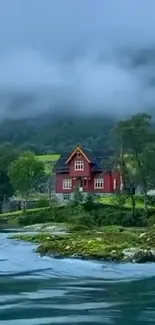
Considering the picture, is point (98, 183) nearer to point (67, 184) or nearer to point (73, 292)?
point (67, 184)

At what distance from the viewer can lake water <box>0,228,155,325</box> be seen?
30.9 feet

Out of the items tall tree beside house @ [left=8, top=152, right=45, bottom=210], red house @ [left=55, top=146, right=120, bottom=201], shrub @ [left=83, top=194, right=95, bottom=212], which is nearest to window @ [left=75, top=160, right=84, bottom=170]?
red house @ [left=55, top=146, right=120, bottom=201]

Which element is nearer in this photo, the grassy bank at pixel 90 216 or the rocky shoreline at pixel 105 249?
the rocky shoreline at pixel 105 249

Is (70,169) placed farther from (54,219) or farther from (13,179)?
(54,219)

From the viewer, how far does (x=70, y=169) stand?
87.8 meters

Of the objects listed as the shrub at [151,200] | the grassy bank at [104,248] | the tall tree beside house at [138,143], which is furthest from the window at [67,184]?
the grassy bank at [104,248]

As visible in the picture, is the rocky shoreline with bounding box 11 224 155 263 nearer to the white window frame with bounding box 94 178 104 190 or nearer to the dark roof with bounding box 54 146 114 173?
the dark roof with bounding box 54 146 114 173

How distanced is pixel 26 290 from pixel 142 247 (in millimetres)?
8039

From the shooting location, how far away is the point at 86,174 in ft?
282

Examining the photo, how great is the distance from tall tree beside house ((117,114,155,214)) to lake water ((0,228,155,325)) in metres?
42.6

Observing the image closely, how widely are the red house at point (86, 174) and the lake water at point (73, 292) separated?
65814 mm

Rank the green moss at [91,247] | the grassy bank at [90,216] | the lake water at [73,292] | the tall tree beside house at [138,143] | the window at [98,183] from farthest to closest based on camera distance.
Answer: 1. the window at [98,183]
2. the tall tree beside house at [138,143]
3. the grassy bank at [90,216]
4. the green moss at [91,247]
5. the lake water at [73,292]

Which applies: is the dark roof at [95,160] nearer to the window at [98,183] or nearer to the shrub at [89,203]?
the window at [98,183]

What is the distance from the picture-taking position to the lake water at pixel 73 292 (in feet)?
30.9
